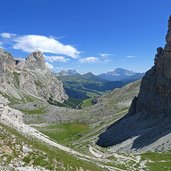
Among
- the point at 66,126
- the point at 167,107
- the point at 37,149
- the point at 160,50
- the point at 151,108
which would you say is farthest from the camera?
the point at 66,126

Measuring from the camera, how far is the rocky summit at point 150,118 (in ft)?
325

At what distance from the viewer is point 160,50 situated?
135 m

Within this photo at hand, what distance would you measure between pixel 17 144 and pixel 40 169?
378 cm

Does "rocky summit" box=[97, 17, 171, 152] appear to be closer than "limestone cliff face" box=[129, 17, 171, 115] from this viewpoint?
Yes

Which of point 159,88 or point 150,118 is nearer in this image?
point 150,118

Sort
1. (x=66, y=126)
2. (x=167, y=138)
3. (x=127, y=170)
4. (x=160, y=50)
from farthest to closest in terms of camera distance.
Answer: (x=66, y=126), (x=160, y=50), (x=167, y=138), (x=127, y=170)

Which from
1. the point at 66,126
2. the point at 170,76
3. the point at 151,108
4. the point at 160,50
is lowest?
the point at 66,126

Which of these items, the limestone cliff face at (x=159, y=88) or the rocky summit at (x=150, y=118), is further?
the limestone cliff face at (x=159, y=88)

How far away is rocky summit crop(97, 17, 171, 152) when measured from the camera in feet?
325

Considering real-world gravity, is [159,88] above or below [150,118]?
above

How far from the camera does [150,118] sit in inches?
4761

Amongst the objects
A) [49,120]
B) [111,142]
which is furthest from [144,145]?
[49,120]

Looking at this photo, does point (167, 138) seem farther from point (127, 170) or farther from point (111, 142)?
point (127, 170)

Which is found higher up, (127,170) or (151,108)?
(151,108)
